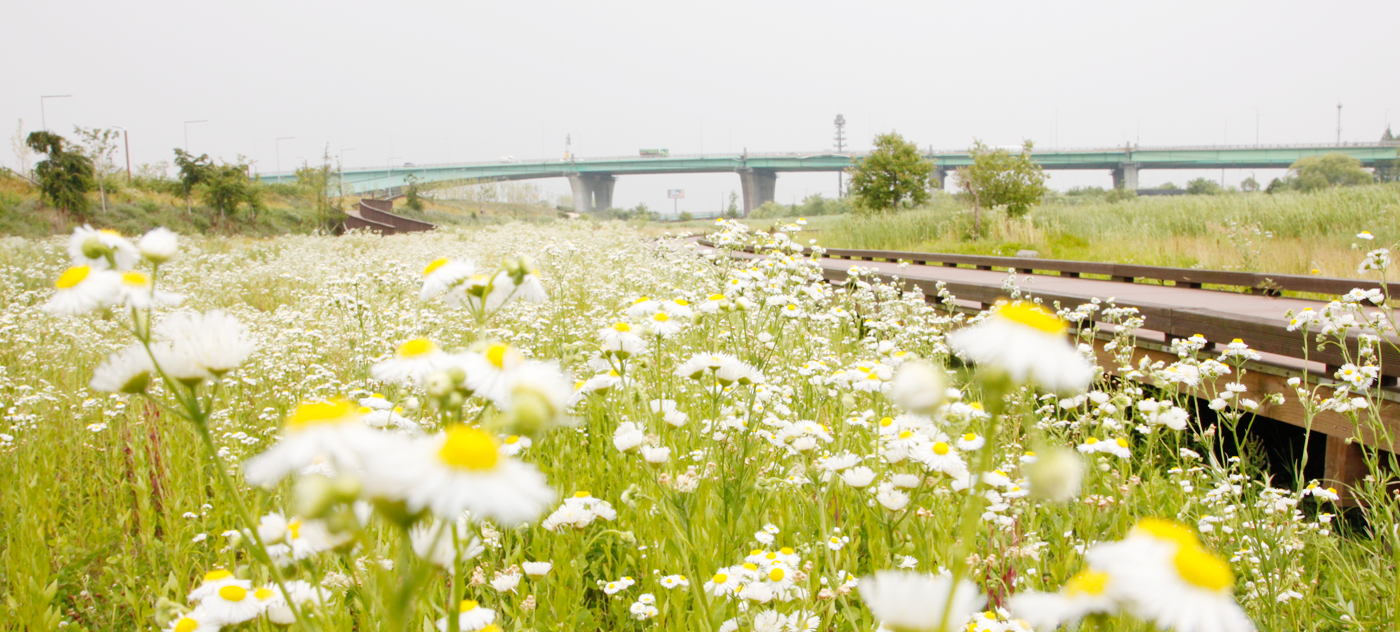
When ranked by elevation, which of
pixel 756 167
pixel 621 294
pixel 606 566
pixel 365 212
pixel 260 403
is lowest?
pixel 606 566

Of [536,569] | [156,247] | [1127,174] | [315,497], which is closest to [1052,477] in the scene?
[315,497]

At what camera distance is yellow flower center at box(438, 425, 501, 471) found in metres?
0.50

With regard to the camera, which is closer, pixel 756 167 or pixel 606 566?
pixel 606 566

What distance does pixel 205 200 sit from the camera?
27344 millimetres

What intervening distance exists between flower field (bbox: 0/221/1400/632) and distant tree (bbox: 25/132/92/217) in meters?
23.4

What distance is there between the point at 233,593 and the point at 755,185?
236 ft

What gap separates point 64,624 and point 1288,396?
5.19 meters

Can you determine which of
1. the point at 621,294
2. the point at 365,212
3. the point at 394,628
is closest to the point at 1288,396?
the point at 621,294

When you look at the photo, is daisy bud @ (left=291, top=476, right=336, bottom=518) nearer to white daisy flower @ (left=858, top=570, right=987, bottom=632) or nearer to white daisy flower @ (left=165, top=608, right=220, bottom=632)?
white daisy flower @ (left=858, top=570, right=987, bottom=632)

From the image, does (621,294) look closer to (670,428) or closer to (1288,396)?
(670,428)

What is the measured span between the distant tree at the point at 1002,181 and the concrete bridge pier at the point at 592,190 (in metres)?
55.8

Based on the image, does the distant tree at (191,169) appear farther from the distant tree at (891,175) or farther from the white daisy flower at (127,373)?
the white daisy flower at (127,373)

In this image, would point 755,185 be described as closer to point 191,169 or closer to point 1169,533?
point 191,169

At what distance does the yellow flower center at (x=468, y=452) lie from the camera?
1.64 feet
